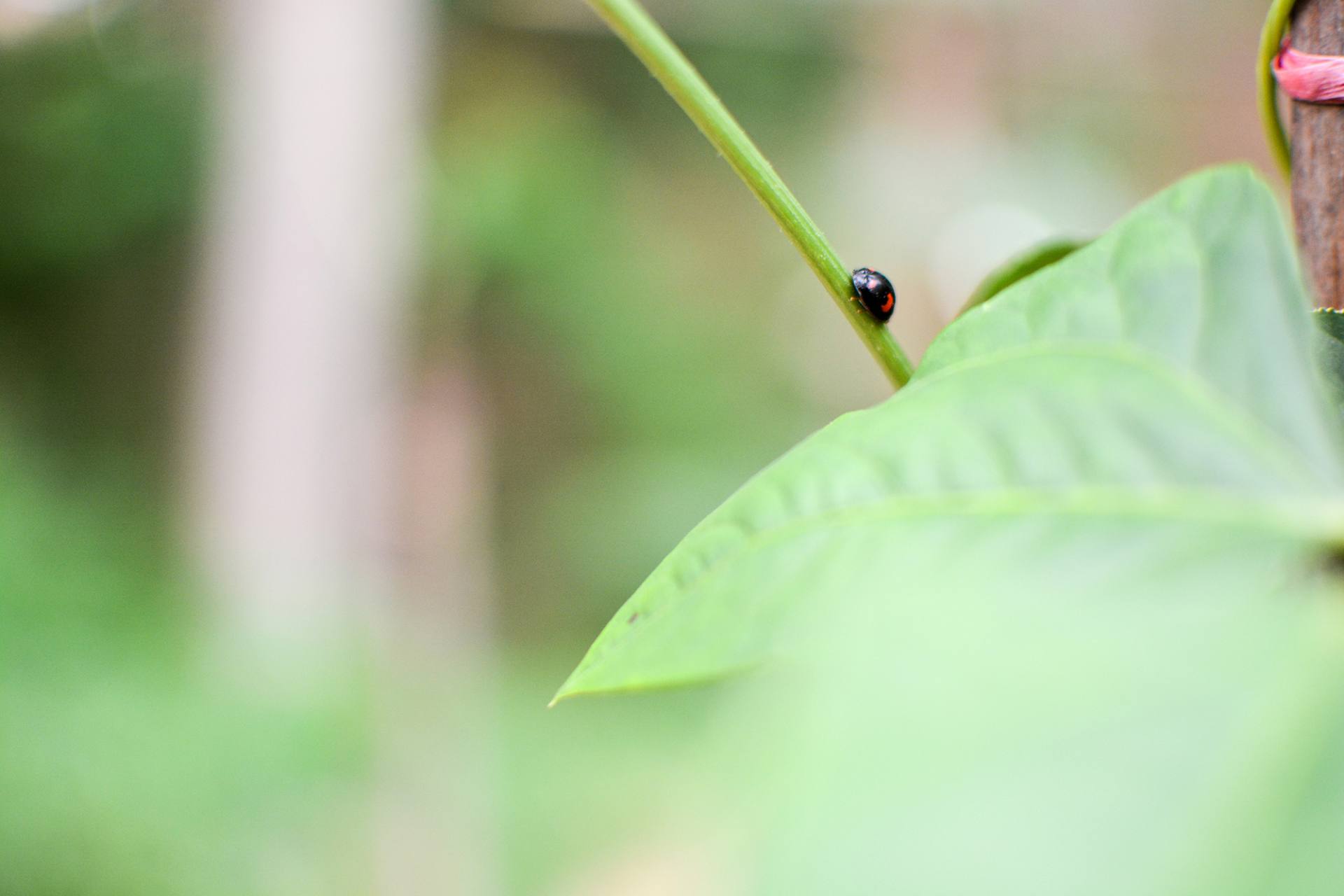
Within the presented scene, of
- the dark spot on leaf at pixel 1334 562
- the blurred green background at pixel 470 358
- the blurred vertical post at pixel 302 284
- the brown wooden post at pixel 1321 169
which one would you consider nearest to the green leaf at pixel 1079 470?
the dark spot on leaf at pixel 1334 562

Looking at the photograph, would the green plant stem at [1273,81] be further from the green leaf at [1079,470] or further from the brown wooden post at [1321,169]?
the green leaf at [1079,470]

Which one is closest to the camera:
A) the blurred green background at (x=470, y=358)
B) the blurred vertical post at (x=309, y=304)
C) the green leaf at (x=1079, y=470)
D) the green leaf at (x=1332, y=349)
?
the green leaf at (x=1079, y=470)

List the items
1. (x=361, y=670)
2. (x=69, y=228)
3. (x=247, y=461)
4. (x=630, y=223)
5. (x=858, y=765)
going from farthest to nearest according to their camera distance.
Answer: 1. (x=630, y=223)
2. (x=69, y=228)
3. (x=247, y=461)
4. (x=361, y=670)
5. (x=858, y=765)

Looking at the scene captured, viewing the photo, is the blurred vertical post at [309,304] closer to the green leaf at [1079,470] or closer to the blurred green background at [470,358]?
the blurred green background at [470,358]

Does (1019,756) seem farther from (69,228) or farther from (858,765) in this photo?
(69,228)

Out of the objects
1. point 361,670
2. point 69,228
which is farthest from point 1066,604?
point 69,228

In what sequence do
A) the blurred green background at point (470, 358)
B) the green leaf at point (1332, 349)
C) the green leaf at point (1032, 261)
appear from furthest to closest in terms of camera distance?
the blurred green background at point (470, 358), the green leaf at point (1032, 261), the green leaf at point (1332, 349)

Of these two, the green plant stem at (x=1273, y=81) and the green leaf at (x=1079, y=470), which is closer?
the green leaf at (x=1079, y=470)

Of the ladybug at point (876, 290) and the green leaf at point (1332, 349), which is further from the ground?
the ladybug at point (876, 290)

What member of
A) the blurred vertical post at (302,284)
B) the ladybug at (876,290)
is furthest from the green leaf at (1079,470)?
the blurred vertical post at (302,284)
